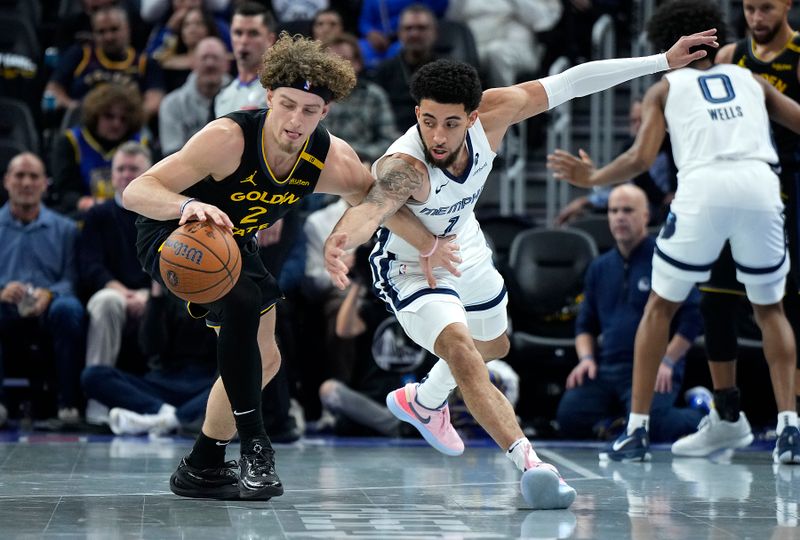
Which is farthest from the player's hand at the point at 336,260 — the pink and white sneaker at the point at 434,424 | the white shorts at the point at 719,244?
the white shorts at the point at 719,244

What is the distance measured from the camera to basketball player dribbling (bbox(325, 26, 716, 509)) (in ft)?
15.7

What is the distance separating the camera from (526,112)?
5.50 m

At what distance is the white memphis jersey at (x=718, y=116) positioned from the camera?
6441 millimetres

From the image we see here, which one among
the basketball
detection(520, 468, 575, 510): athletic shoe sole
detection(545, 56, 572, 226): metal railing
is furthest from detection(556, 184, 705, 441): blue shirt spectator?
the basketball

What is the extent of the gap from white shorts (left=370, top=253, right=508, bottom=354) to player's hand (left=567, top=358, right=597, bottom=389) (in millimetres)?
2127

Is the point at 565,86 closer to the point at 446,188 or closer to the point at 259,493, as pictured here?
the point at 446,188

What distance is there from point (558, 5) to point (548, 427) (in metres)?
4.00

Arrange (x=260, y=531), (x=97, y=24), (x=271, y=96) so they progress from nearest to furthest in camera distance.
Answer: (x=260, y=531)
(x=271, y=96)
(x=97, y=24)

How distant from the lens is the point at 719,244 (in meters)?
6.39

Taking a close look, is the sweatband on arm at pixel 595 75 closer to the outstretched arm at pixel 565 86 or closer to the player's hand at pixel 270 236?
the outstretched arm at pixel 565 86

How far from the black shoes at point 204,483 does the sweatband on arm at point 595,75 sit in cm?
207

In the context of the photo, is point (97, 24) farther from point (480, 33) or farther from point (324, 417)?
point (324, 417)

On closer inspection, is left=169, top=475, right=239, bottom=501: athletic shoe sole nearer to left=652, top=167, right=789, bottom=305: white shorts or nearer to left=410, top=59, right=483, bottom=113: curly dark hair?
left=410, top=59, right=483, bottom=113: curly dark hair

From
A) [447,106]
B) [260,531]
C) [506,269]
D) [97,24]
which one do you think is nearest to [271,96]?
[447,106]
